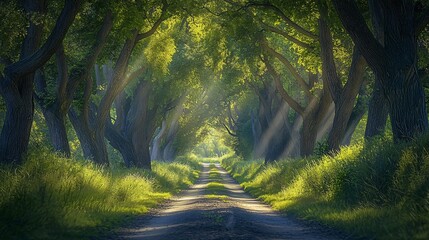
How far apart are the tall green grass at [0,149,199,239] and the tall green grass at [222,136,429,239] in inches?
205

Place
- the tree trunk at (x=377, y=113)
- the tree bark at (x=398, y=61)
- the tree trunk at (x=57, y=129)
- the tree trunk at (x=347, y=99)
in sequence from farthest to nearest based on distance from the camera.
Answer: the tree trunk at (x=57, y=129) → the tree trunk at (x=347, y=99) → the tree trunk at (x=377, y=113) → the tree bark at (x=398, y=61)

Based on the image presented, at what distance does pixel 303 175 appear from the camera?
874 inches

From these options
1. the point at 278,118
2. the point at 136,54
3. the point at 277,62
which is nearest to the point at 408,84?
the point at 136,54

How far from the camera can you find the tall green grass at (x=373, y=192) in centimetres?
1077

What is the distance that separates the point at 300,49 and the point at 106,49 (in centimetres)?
908

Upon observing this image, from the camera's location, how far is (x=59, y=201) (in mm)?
13508

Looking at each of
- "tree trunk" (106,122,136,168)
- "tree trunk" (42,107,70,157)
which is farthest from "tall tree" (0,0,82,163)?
"tree trunk" (106,122,136,168)

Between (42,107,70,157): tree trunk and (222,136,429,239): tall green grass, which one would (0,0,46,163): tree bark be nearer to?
(42,107,70,157): tree trunk

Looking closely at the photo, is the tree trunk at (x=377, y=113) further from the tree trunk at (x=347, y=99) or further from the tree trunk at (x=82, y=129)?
the tree trunk at (x=82, y=129)

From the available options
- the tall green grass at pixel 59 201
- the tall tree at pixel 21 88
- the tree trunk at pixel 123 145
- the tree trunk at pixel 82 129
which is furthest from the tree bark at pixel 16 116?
the tree trunk at pixel 123 145

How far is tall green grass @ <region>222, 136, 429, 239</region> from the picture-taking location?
1077cm

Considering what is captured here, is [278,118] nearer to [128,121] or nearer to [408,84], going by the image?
[128,121]

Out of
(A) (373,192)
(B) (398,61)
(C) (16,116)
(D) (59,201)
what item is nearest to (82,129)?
(C) (16,116)

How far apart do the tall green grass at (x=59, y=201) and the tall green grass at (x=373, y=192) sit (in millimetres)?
5205
